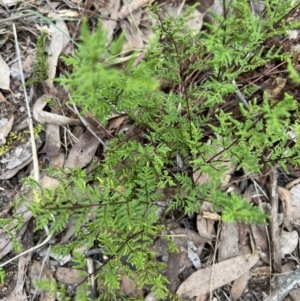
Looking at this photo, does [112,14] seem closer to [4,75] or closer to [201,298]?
[4,75]

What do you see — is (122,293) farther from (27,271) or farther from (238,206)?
(238,206)

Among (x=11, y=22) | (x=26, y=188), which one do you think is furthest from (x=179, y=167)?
(x=11, y=22)

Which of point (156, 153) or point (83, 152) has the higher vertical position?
point (156, 153)

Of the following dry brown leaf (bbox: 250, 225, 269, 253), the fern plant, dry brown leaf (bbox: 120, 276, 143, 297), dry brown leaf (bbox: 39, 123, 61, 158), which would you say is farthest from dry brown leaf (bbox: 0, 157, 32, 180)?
dry brown leaf (bbox: 250, 225, 269, 253)

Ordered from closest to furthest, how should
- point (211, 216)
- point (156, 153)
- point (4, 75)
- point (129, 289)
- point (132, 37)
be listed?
point (156, 153)
point (129, 289)
point (211, 216)
point (4, 75)
point (132, 37)

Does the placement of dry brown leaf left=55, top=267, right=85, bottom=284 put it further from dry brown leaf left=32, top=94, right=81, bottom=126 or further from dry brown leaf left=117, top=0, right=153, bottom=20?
dry brown leaf left=117, top=0, right=153, bottom=20

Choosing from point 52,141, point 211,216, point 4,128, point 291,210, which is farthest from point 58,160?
point 291,210

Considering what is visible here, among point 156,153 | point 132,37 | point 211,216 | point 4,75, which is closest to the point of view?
point 156,153
